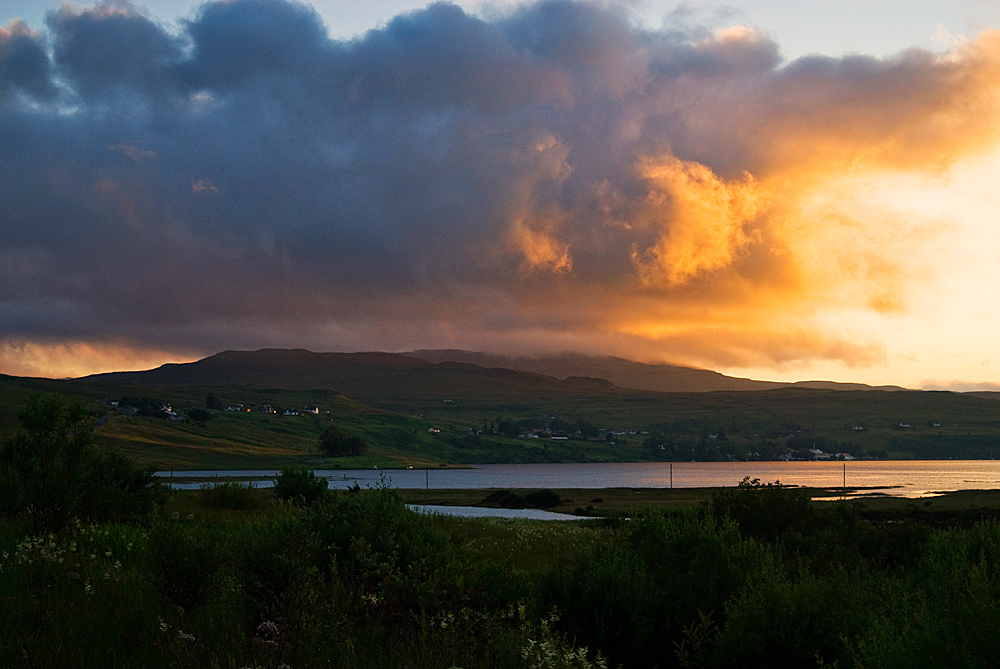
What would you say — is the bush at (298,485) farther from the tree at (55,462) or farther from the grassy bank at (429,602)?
the grassy bank at (429,602)

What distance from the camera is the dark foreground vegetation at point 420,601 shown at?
8398 mm

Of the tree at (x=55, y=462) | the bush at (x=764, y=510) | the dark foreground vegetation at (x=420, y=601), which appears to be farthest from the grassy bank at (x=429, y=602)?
the bush at (x=764, y=510)

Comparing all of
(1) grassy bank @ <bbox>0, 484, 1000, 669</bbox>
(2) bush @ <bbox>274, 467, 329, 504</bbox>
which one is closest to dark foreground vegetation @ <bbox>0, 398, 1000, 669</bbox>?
(1) grassy bank @ <bbox>0, 484, 1000, 669</bbox>

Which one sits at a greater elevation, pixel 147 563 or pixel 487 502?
pixel 147 563

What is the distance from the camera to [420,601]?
11.1 metres

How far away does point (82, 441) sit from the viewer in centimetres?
1505

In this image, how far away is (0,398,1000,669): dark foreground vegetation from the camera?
840cm

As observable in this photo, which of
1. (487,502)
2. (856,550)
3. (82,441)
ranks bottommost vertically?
(487,502)

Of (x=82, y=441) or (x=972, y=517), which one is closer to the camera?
(x=82, y=441)

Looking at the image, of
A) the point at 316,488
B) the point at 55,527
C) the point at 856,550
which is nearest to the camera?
the point at 55,527

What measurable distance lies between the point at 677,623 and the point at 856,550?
12396 millimetres

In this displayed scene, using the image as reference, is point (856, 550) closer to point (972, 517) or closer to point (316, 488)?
point (316, 488)

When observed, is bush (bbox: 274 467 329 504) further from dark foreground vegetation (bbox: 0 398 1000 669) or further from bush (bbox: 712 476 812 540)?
dark foreground vegetation (bbox: 0 398 1000 669)

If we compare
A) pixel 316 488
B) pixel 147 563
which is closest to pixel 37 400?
pixel 147 563
